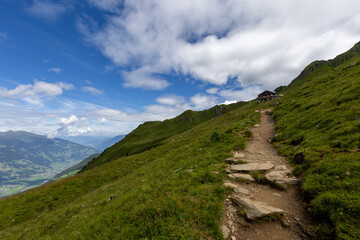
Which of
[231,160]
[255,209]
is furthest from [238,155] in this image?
[255,209]

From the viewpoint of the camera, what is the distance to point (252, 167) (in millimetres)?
10633

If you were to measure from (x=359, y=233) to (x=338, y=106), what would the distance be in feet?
52.5

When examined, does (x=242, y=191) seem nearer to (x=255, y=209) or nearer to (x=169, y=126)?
(x=255, y=209)

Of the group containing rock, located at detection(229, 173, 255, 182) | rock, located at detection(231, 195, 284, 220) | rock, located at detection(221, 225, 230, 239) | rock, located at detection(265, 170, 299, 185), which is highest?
rock, located at detection(229, 173, 255, 182)

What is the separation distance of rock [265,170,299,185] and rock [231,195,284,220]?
2367 mm

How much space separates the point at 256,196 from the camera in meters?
7.93

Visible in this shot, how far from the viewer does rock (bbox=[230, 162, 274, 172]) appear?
10.3 metres

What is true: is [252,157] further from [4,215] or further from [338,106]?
[4,215]

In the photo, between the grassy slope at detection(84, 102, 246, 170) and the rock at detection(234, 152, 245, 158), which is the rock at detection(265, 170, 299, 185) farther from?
the grassy slope at detection(84, 102, 246, 170)

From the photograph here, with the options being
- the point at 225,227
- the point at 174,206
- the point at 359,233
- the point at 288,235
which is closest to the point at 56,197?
the point at 174,206

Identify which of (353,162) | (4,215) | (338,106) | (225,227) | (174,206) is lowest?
(4,215)

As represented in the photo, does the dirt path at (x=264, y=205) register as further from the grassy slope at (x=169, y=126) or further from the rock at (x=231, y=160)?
the grassy slope at (x=169, y=126)

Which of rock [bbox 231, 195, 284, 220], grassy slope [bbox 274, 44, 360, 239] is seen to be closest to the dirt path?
rock [bbox 231, 195, 284, 220]

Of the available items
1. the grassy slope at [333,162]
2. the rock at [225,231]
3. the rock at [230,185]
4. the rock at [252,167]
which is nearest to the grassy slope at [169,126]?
the grassy slope at [333,162]
